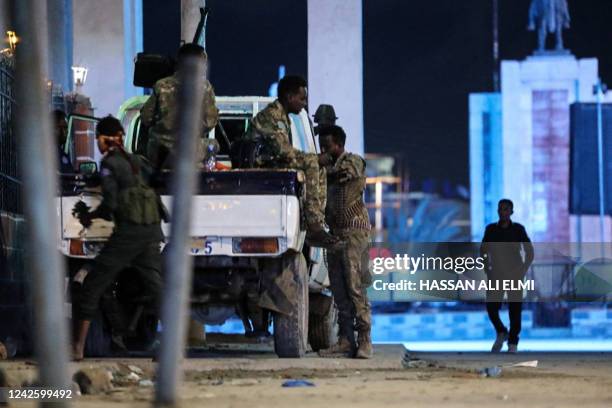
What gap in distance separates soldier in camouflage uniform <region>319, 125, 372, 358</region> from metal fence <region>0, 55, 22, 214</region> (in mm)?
3052

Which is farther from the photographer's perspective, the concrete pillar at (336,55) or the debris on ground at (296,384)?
the concrete pillar at (336,55)

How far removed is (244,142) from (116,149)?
258 cm

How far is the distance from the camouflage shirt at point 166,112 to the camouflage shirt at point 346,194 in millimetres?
1162

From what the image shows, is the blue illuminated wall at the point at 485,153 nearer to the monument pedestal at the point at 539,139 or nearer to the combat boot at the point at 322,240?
the monument pedestal at the point at 539,139

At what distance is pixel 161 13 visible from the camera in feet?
149

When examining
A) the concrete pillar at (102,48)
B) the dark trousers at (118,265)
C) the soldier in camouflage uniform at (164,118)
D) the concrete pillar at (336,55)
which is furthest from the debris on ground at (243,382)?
the concrete pillar at (102,48)

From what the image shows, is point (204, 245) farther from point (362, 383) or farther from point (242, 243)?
point (362, 383)

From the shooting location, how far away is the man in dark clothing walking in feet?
55.4

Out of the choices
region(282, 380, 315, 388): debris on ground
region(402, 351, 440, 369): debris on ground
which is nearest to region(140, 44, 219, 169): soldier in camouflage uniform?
region(402, 351, 440, 369): debris on ground

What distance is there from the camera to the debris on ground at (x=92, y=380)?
9.20 meters

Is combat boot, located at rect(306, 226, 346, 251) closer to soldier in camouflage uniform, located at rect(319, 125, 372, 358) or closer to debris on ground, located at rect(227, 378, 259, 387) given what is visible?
soldier in camouflage uniform, located at rect(319, 125, 372, 358)

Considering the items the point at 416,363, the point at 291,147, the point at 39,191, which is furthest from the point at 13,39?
the point at 416,363

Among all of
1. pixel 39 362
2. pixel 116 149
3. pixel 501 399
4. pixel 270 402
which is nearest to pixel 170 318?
pixel 39 362

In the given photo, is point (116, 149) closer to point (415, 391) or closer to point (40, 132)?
point (415, 391)
